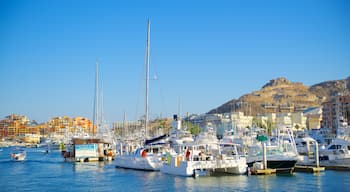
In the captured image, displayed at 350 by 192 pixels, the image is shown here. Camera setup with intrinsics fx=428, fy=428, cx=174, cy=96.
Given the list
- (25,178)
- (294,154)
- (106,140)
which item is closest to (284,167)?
(294,154)

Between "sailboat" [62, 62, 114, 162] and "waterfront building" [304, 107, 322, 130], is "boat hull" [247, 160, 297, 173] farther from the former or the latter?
"waterfront building" [304, 107, 322, 130]

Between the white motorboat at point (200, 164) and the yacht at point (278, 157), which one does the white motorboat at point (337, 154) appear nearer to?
the yacht at point (278, 157)

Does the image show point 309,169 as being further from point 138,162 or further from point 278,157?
point 138,162

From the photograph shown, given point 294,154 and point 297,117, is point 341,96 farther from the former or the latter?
point 294,154

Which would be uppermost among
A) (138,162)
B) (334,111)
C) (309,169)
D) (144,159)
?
(334,111)

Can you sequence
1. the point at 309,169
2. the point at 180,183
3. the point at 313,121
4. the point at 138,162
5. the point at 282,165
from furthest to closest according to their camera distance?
1. the point at 313,121
2. the point at 138,162
3. the point at 309,169
4. the point at 282,165
5. the point at 180,183

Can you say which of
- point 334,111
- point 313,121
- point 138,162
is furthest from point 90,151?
point 313,121

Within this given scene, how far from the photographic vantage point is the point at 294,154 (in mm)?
42375

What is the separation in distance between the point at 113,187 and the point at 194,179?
275 inches

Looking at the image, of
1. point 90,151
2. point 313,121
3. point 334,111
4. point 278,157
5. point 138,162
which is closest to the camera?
point 278,157

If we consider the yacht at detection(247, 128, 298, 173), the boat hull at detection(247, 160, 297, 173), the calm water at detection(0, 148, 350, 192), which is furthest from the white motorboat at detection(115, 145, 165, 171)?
the boat hull at detection(247, 160, 297, 173)

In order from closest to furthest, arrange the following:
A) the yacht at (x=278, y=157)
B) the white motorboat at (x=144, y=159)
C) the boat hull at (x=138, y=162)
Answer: the yacht at (x=278, y=157)
the boat hull at (x=138, y=162)
the white motorboat at (x=144, y=159)

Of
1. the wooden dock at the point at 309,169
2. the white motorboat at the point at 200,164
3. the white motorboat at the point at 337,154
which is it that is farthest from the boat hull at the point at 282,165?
the white motorboat at the point at 337,154

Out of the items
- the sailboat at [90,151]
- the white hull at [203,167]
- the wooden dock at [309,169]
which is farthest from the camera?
the sailboat at [90,151]
